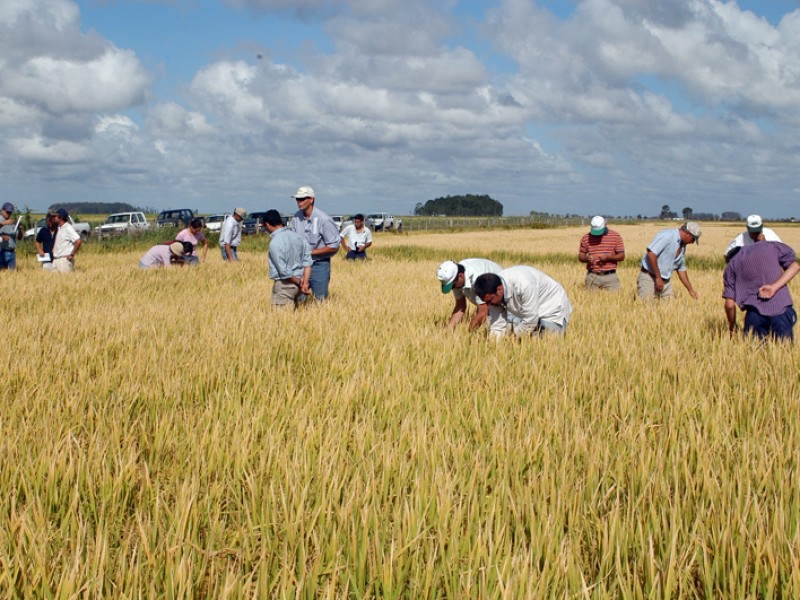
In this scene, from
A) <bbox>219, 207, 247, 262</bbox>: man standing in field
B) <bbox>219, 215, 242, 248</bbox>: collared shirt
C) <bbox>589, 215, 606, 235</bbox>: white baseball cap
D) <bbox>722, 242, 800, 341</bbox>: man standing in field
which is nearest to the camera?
Answer: <bbox>722, 242, 800, 341</bbox>: man standing in field

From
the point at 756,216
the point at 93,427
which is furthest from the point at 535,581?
the point at 756,216

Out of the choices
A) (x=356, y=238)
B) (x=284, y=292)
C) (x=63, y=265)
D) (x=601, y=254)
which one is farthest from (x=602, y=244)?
(x=63, y=265)

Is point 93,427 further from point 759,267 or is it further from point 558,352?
point 759,267

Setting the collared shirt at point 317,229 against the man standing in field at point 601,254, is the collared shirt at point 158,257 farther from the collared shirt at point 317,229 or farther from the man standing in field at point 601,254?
the man standing in field at point 601,254

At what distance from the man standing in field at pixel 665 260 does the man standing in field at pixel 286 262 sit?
4498mm

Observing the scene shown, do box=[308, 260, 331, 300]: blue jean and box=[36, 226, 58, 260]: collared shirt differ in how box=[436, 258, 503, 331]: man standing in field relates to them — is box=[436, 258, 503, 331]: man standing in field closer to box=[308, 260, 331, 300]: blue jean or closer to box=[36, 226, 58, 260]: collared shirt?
box=[308, 260, 331, 300]: blue jean

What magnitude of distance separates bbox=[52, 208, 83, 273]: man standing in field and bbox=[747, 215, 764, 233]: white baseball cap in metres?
10.2

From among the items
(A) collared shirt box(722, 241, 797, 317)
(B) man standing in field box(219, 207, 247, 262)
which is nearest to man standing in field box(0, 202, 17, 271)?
(B) man standing in field box(219, 207, 247, 262)

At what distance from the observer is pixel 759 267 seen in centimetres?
567

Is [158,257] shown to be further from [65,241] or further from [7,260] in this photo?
[7,260]

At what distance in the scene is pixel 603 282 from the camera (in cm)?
1020

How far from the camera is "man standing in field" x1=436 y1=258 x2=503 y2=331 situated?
565 cm

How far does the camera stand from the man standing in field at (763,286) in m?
5.60

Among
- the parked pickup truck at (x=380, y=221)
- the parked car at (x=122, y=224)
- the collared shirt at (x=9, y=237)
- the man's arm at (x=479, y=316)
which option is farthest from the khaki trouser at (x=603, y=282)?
the parked pickup truck at (x=380, y=221)
